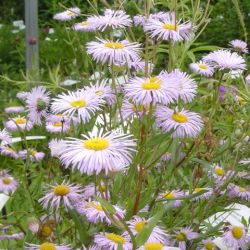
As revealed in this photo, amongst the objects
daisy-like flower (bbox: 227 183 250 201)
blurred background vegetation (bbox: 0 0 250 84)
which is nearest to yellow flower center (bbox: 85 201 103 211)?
daisy-like flower (bbox: 227 183 250 201)

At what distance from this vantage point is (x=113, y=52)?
0.87 m

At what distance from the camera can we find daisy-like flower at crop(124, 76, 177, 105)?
81 centimetres

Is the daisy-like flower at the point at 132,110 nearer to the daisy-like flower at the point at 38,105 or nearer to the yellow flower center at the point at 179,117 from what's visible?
the yellow flower center at the point at 179,117

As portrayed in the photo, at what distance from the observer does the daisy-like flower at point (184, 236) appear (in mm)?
973

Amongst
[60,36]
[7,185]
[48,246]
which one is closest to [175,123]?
[48,246]

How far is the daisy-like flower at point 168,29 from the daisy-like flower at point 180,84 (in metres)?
0.05

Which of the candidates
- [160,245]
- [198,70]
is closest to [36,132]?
[198,70]

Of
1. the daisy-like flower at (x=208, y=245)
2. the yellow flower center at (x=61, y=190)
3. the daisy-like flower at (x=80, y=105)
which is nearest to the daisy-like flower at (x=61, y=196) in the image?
the yellow flower center at (x=61, y=190)

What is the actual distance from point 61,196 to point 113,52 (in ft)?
0.66

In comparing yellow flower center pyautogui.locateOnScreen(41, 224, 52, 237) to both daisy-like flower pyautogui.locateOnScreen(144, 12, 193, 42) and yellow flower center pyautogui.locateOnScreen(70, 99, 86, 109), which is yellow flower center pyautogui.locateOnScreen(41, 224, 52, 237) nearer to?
yellow flower center pyautogui.locateOnScreen(70, 99, 86, 109)

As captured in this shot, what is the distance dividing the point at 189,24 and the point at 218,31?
2.50 m

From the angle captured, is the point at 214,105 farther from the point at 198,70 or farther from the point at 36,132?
the point at 36,132

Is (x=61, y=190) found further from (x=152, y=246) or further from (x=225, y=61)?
(x=225, y=61)

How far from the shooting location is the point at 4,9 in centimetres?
425
